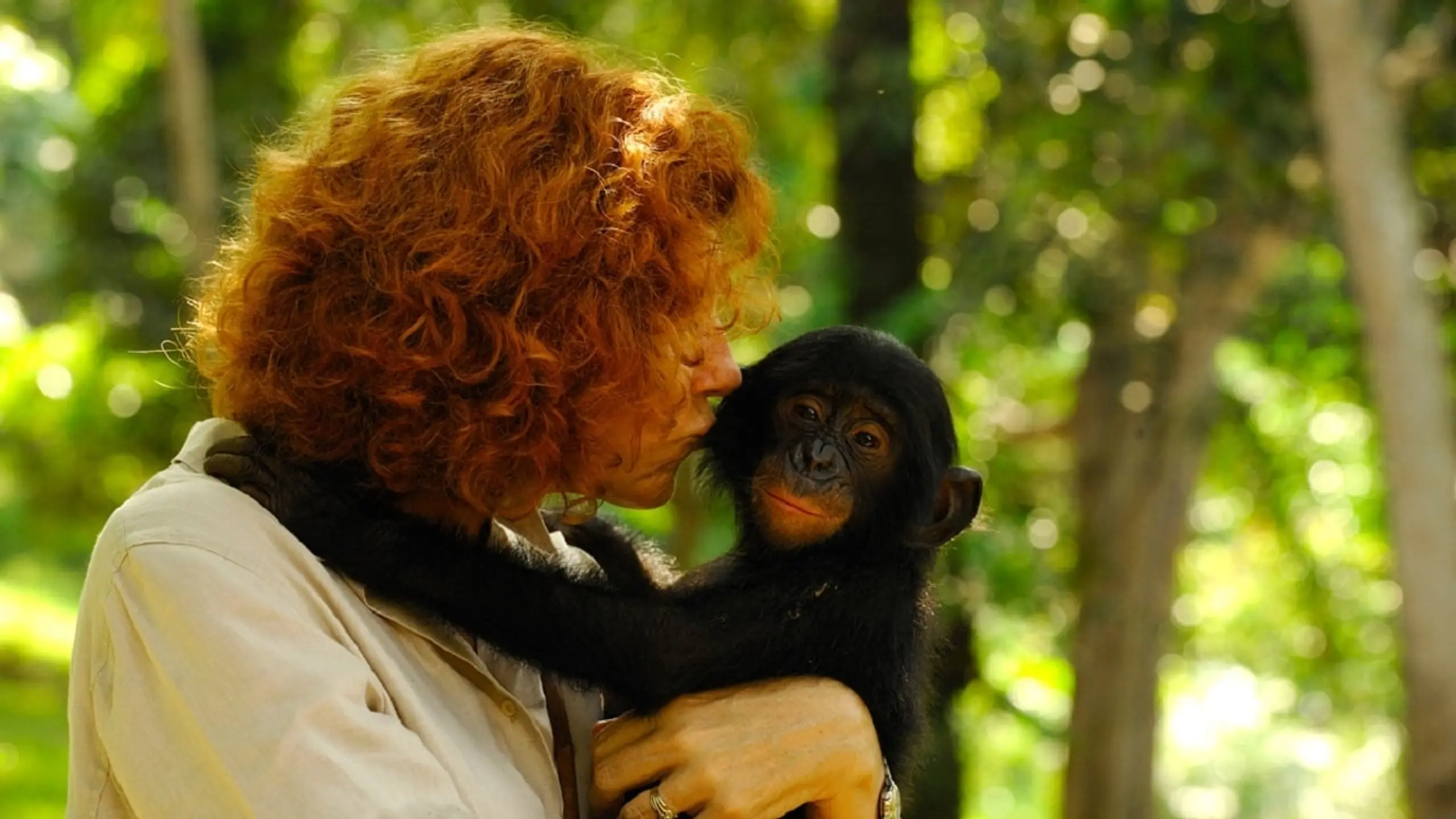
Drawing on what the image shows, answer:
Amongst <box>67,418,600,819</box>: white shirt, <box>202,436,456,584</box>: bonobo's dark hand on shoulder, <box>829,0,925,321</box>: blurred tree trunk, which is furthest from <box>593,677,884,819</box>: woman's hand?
<box>829,0,925,321</box>: blurred tree trunk

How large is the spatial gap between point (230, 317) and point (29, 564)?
19.6 meters

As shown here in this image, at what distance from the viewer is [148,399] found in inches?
353

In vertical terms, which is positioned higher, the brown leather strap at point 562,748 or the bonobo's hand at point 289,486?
the bonobo's hand at point 289,486

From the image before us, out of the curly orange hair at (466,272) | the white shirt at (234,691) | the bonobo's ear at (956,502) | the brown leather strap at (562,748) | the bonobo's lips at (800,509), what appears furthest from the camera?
the bonobo's ear at (956,502)

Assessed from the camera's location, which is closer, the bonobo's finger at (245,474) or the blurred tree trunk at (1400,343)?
the bonobo's finger at (245,474)

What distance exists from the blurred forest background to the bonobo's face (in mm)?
1428

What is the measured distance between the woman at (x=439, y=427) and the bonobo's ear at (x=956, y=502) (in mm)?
833

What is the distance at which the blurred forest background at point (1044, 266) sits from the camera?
5648 millimetres

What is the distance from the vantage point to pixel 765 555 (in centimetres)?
310

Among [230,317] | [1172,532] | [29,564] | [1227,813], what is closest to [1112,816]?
[1172,532]

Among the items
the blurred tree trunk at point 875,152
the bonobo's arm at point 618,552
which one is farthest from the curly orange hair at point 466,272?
the blurred tree trunk at point 875,152

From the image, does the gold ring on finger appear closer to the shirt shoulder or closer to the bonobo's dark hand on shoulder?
the bonobo's dark hand on shoulder

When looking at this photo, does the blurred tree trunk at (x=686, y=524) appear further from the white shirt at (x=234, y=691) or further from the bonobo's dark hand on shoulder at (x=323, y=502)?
the white shirt at (x=234, y=691)

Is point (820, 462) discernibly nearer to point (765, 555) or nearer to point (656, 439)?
point (765, 555)
